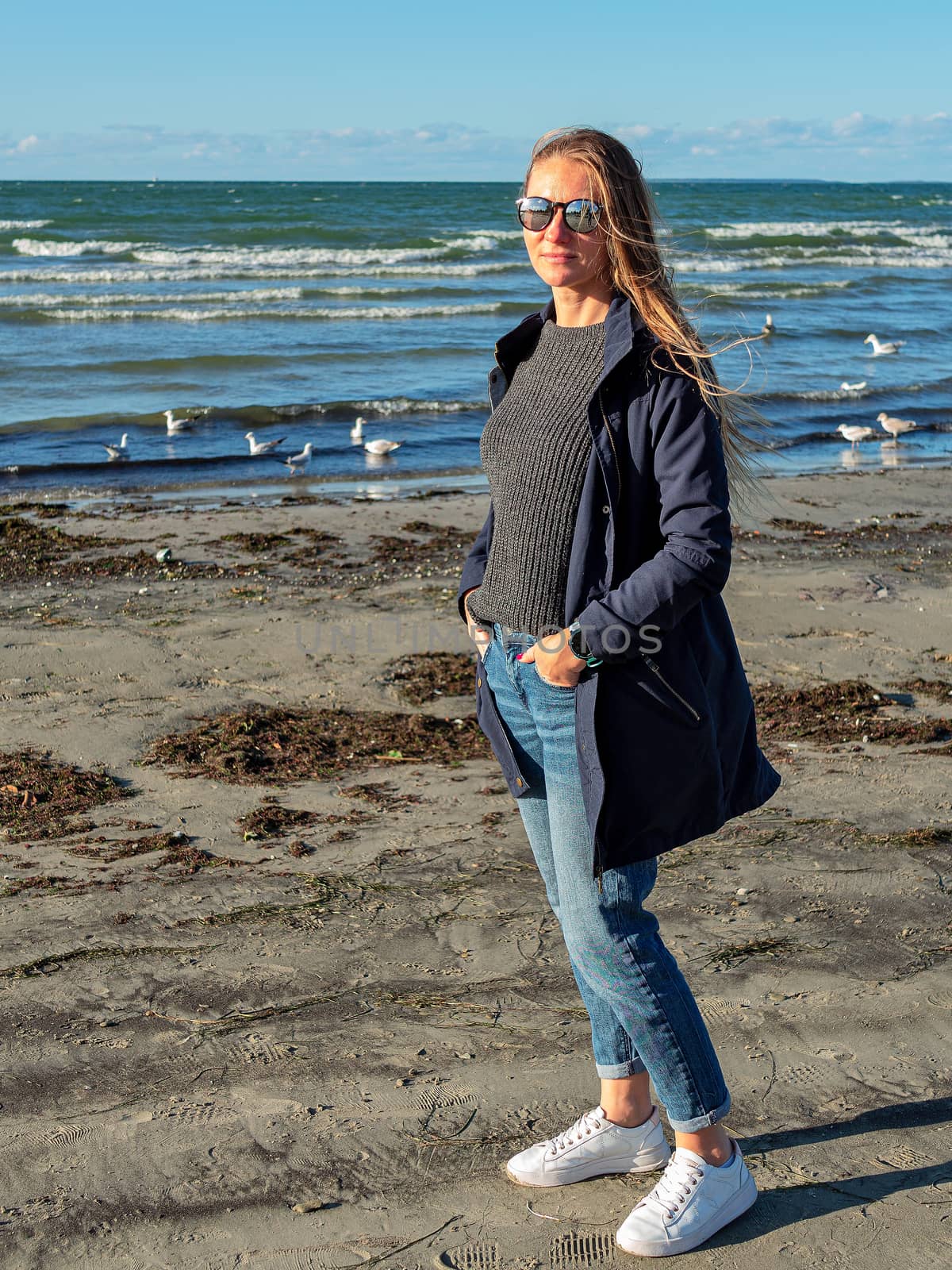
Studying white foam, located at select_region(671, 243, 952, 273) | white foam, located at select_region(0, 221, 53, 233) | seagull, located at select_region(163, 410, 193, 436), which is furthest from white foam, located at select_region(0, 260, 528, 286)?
seagull, located at select_region(163, 410, 193, 436)

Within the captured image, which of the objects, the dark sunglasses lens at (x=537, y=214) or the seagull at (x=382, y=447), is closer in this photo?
the dark sunglasses lens at (x=537, y=214)

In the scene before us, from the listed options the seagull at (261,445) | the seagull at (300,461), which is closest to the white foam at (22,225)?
the seagull at (261,445)

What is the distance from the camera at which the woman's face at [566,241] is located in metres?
2.31

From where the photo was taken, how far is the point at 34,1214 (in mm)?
2582

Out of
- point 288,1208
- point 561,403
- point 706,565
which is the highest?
point 561,403

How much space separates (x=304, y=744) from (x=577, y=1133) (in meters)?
3.04

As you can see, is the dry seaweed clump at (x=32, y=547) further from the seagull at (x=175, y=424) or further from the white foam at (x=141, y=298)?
the white foam at (x=141, y=298)

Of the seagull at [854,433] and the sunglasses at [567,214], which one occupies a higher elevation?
the sunglasses at [567,214]

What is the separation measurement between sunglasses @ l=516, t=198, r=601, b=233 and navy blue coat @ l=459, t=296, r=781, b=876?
6.1 inches

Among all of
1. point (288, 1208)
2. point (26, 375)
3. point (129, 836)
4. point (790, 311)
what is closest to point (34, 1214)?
point (288, 1208)

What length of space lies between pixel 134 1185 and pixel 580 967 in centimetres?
110

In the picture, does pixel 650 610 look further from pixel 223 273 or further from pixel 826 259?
pixel 826 259

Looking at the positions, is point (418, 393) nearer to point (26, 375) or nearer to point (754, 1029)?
point (26, 375)

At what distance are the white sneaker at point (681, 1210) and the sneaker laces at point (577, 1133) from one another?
19cm
